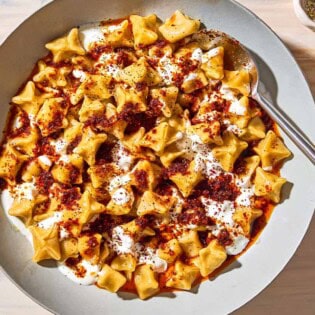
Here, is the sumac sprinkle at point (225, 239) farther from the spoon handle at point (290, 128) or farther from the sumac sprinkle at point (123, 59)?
the sumac sprinkle at point (123, 59)

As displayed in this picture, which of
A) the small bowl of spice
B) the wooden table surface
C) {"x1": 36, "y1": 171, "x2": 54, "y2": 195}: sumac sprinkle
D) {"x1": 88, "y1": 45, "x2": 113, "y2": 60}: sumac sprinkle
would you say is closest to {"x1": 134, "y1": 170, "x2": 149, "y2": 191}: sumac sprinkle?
{"x1": 36, "y1": 171, "x2": 54, "y2": 195}: sumac sprinkle

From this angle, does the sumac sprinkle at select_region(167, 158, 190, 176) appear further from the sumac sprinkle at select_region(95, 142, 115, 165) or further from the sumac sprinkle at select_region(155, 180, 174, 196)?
the sumac sprinkle at select_region(95, 142, 115, 165)

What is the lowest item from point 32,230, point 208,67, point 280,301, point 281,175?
point 280,301

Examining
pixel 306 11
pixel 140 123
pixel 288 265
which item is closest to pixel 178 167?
pixel 140 123

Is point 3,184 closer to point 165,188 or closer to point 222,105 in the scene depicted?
point 165,188

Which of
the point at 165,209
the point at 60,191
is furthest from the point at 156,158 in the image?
the point at 60,191

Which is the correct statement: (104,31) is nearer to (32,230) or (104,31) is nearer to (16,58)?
(16,58)

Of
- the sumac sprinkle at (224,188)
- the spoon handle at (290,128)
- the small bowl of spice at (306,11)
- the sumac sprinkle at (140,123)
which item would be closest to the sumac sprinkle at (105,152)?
the sumac sprinkle at (140,123)
